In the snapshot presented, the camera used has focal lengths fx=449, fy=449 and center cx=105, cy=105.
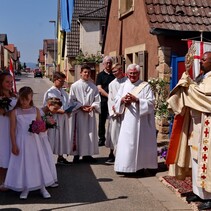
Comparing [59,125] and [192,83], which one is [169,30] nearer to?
[59,125]

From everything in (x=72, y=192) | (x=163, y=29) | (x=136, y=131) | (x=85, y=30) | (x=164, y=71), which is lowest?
(x=72, y=192)

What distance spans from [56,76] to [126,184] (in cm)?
236

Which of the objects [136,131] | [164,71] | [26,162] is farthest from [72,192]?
[164,71]

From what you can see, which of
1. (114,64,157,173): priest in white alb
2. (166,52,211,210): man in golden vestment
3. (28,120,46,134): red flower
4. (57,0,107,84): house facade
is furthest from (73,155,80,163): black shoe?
(57,0,107,84): house facade

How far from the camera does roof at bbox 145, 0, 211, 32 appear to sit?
10.6 m

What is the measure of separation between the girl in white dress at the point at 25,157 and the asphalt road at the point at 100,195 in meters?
0.21

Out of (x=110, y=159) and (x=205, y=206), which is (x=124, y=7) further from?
(x=205, y=206)

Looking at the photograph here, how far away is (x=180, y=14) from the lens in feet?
35.9

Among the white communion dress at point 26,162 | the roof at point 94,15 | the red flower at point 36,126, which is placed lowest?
the white communion dress at point 26,162

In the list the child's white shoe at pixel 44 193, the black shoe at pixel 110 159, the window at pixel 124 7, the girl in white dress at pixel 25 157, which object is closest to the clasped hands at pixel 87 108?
the black shoe at pixel 110 159

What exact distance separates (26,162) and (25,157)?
0.22ft

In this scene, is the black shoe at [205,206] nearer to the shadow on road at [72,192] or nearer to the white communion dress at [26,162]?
the shadow on road at [72,192]

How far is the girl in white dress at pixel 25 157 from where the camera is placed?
5957 mm

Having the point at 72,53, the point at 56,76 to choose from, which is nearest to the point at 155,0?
the point at 56,76
